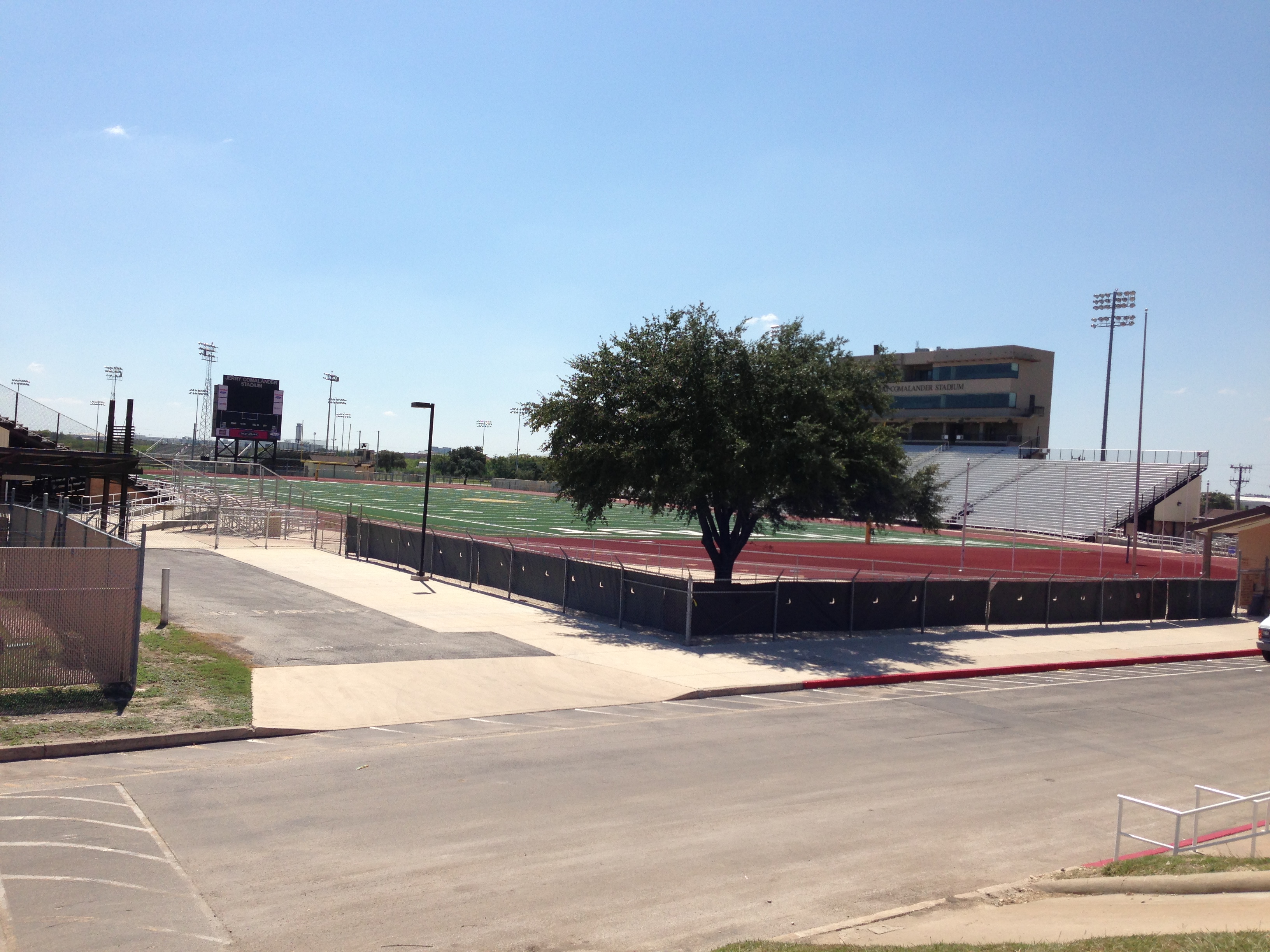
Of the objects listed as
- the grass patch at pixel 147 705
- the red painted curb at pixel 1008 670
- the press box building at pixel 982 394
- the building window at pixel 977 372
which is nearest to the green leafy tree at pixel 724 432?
the red painted curb at pixel 1008 670

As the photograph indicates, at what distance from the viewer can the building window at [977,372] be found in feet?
333

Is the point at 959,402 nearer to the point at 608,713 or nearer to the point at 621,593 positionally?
the point at 621,593

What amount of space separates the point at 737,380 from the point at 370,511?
4323cm

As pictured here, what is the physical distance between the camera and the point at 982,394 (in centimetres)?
10238

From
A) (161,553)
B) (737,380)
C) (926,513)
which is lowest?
(161,553)

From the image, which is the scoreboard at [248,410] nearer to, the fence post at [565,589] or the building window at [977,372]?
the fence post at [565,589]

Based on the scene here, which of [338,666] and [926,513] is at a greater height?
[926,513]

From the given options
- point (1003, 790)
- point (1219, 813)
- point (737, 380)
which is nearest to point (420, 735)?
point (1003, 790)

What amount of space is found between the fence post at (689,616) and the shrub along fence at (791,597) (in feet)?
0.14

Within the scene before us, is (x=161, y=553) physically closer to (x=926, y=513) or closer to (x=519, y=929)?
(x=926, y=513)

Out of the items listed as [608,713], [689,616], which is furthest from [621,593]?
[608,713]

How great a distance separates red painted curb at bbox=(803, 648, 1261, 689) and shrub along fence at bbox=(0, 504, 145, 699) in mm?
11692

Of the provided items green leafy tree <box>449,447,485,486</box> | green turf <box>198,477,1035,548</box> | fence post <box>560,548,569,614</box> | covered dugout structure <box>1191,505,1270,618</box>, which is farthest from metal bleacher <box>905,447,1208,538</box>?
green leafy tree <box>449,447,485,486</box>

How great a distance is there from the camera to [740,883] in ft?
27.5
